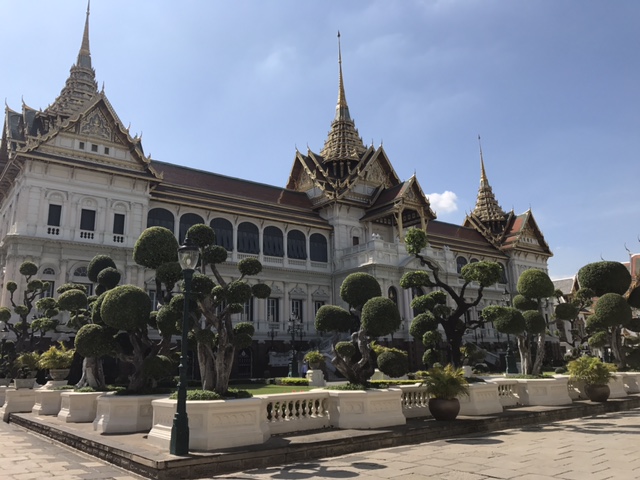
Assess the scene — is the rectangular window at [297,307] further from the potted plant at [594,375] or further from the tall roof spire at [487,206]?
the tall roof spire at [487,206]

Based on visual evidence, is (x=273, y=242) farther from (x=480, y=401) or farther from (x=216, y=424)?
(x=216, y=424)

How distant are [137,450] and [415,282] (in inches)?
360

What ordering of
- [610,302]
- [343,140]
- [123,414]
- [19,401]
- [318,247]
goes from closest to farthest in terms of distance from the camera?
[123,414], [19,401], [610,302], [318,247], [343,140]

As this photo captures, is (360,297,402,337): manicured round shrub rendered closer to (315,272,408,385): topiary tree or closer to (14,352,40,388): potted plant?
(315,272,408,385): topiary tree

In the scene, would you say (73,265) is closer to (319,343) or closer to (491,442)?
(319,343)

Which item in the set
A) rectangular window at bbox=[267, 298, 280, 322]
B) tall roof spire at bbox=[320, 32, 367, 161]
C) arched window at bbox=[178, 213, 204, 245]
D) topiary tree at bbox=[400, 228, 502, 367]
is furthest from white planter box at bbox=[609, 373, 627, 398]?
tall roof spire at bbox=[320, 32, 367, 161]

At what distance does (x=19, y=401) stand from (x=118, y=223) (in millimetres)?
14082

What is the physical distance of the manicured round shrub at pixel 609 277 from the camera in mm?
21719

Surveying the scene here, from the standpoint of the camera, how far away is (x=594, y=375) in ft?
54.1

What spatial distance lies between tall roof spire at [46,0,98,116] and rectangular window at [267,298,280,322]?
18.2 meters

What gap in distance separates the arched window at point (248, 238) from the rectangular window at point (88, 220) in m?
9.42

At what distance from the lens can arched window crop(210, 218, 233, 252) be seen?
33.9 metres

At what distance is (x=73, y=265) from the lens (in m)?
Result: 27.6

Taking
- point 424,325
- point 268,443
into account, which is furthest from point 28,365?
point 424,325
